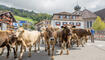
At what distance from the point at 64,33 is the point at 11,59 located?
11.9 feet

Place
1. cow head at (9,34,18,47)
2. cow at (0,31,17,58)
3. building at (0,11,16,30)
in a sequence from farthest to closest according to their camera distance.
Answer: building at (0,11,16,30), cow head at (9,34,18,47), cow at (0,31,17,58)

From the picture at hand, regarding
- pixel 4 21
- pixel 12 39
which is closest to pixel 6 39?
pixel 12 39

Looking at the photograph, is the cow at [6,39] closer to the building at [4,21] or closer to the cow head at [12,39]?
the cow head at [12,39]

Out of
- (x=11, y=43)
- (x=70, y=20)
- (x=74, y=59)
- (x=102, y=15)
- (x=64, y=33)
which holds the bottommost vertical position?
(x=74, y=59)

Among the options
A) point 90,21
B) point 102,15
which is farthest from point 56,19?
point 102,15

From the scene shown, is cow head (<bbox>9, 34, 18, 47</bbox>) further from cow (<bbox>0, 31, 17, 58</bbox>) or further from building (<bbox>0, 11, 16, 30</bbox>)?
building (<bbox>0, 11, 16, 30</bbox>)

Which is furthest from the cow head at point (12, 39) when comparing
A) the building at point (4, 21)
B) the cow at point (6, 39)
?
the building at point (4, 21)

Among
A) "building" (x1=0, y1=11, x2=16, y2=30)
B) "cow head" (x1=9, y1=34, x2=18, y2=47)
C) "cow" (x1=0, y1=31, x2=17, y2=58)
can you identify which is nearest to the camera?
"cow" (x1=0, y1=31, x2=17, y2=58)

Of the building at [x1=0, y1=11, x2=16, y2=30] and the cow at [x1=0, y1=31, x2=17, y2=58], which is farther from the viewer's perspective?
the building at [x1=0, y1=11, x2=16, y2=30]

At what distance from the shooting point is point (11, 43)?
5.20 m

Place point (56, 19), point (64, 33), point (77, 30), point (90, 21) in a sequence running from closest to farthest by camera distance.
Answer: point (64, 33)
point (77, 30)
point (56, 19)
point (90, 21)

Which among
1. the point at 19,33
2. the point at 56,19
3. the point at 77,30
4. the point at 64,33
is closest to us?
the point at 19,33

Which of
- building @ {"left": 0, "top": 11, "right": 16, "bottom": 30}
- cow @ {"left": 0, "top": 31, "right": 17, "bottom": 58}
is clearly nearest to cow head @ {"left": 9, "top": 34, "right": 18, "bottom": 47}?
cow @ {"left": 0, "top": 31, "right": 17, "bottom": 58}

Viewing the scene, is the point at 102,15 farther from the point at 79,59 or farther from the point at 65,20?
the point at 79,59
